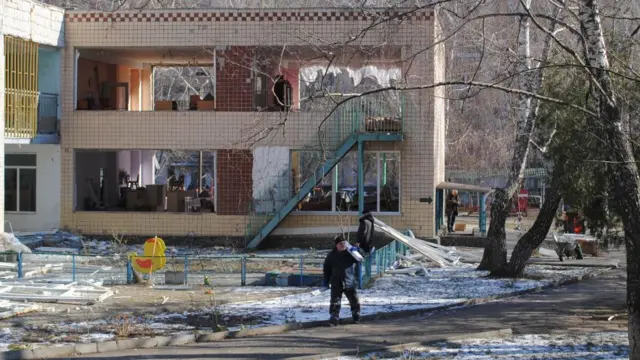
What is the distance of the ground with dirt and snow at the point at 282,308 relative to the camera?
14.4 meters

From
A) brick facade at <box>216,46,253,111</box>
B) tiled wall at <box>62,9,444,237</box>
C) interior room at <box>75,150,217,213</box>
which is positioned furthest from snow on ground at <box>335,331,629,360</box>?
interior room at <box>75,150,217,213</box>

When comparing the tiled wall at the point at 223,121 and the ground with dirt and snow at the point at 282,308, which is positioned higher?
the tiled wall at the point at 223,121

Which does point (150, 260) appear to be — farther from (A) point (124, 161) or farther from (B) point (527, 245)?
(A) point (124, 161)

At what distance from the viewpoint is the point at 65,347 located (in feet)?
42.7

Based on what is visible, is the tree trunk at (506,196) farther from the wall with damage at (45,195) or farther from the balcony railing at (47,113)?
the balcony railing at (47,113)

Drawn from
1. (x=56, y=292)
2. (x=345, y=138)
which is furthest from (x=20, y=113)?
(x=56, y=292)

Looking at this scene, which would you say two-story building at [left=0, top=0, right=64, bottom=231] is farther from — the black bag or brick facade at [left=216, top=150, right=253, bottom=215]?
the black bag

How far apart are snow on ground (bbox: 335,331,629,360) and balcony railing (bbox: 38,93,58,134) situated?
19.1 m

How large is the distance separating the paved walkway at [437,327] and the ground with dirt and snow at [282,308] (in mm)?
908

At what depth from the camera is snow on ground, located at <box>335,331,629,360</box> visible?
1291cm

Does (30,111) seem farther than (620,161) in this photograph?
Yes

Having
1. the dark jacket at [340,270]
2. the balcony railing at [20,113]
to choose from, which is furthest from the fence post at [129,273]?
the balcony railing at [20,113]

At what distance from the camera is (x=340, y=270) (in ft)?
52.1

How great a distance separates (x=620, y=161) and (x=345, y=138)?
674 inches
